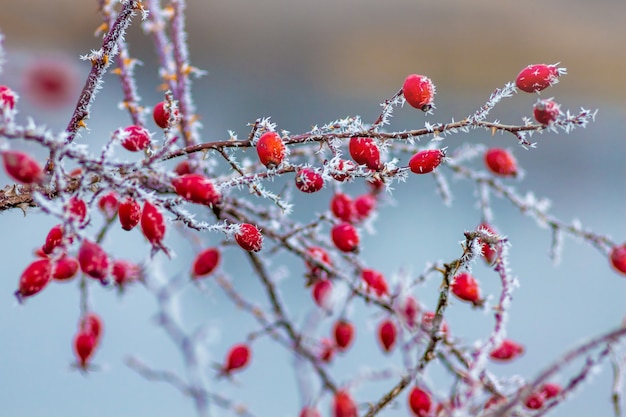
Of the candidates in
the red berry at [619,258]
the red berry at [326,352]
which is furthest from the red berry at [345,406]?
the red berry at [619,258]

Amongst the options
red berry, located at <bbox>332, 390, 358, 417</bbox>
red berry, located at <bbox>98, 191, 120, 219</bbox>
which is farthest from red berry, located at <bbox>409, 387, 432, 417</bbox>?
red berry, located at <bbox>98, 191, 120, 219</bbox>

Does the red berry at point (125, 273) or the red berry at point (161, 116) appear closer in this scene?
the red berry at point (161, 116)

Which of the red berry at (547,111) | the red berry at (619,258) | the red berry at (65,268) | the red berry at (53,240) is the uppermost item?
the red berry at (619,258)

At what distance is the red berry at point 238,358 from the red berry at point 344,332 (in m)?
0.10

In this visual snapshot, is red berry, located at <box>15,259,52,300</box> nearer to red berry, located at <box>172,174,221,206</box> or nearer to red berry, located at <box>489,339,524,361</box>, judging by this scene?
red berry, located at <box>172,174,221,206</box>

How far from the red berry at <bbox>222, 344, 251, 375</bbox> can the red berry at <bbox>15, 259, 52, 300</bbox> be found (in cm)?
31

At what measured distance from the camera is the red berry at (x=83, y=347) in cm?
55

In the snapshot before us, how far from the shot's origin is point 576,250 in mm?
1808

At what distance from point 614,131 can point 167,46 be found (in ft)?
7.60

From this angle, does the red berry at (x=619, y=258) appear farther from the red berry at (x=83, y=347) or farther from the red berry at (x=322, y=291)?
the red berry at (x=83, y=347)

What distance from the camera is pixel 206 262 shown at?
0.55 meters

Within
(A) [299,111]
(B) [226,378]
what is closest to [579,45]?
(A) [299,111]

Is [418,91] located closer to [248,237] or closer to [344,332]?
[248,237]

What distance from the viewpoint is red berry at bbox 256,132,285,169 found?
32 centimetres
